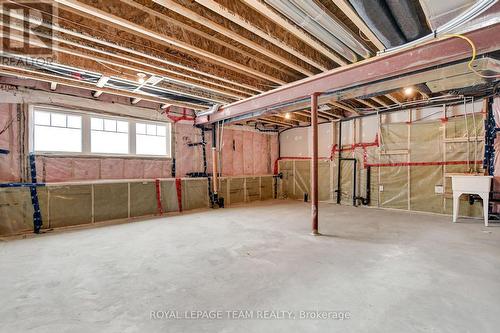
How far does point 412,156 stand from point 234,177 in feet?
14.7

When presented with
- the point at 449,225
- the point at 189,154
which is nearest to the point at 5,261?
the point at 189,154

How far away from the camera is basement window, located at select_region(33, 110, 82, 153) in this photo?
4.30 m

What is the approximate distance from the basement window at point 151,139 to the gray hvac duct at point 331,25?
15.1ft

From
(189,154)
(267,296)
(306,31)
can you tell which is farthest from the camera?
(189,154)

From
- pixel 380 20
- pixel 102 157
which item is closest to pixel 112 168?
pixel 102 157

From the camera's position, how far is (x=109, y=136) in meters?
5.08

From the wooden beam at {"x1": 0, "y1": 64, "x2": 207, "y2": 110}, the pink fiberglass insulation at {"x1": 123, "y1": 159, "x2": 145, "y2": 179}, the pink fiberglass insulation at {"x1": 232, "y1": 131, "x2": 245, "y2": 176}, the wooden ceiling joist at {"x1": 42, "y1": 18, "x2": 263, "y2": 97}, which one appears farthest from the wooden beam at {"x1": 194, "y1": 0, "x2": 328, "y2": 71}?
the pink fiberglass insulation at {"x1": 232, "y1": 131, "x2": 245, "y2": 176}

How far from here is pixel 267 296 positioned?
182 centimetres

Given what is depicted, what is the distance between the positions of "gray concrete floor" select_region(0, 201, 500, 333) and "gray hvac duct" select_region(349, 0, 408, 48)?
7.71ft

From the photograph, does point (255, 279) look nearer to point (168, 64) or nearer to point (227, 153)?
point (168, 64)

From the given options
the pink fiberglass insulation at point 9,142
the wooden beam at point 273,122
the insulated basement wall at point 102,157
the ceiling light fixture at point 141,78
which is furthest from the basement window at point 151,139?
the wooden beam at point 273,122

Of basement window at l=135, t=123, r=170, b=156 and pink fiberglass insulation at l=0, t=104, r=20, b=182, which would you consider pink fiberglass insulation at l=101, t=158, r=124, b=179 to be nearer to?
basement window at l=135, t=123, r=170, b=156

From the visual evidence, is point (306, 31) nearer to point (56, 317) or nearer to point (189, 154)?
point (56, 317)

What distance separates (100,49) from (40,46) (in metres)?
0.79
